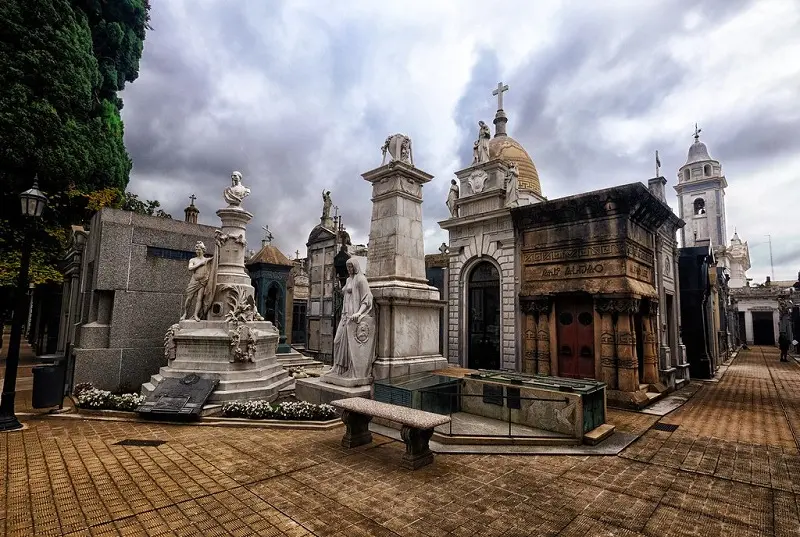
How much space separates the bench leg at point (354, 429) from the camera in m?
6.39

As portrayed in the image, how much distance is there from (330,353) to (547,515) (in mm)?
15900

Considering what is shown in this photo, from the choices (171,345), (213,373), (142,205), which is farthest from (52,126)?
(213,373)

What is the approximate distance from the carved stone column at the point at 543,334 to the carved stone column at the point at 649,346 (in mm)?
2786

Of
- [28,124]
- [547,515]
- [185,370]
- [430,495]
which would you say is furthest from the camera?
[28,124]

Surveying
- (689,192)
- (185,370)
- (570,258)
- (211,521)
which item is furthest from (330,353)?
(689,192)

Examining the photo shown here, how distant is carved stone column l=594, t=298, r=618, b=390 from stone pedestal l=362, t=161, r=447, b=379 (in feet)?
15.9

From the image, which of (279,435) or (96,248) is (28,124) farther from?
(279,435)

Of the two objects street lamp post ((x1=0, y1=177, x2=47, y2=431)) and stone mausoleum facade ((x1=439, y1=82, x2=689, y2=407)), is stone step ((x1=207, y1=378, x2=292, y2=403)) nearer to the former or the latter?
street lamp post ((x1=0, y1=177, x2=47, y2=431))

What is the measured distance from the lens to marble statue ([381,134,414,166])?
10305mm

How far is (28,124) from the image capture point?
17859mm

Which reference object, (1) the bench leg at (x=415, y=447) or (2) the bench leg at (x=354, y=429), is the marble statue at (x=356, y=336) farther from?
(1) the bench leg at (x=415, y=447)

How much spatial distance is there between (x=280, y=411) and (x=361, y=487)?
3.81 meters

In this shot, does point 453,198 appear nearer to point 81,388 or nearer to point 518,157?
point 518,157

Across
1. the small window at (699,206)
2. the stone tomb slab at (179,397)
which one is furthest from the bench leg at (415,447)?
the small window at (699,206)
